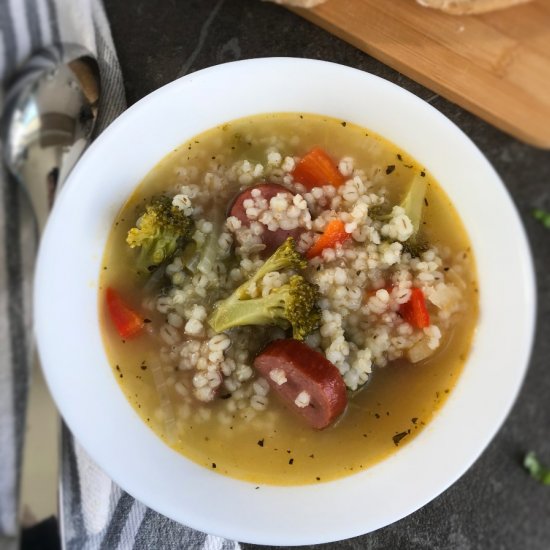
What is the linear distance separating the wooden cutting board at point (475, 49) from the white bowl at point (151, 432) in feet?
0.94

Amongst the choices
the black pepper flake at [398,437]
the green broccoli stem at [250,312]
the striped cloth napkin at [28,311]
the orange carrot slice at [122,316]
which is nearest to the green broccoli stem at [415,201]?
the green broccoli stem at [250,312]

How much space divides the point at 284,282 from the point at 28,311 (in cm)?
66

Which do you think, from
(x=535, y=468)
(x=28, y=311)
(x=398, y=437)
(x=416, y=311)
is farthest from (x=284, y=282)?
(x=535, y=468)

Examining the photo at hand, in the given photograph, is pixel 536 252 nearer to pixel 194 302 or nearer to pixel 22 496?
pixel 194 302

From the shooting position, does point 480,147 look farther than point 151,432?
Yes

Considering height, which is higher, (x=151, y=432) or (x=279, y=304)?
(x=279, y=304)

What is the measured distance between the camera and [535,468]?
1815mm

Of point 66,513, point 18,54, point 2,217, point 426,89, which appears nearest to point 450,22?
point 426,89

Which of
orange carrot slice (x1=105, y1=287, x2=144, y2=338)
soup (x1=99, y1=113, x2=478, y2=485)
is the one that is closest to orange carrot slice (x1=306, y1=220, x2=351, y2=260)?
soup (x1=99, y1=113, x2=478, y2=485)

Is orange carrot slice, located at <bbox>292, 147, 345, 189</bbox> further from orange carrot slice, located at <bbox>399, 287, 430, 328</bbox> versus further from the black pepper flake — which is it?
the black pepper flake

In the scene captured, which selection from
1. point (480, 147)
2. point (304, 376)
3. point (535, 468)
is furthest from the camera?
point (535, 468)

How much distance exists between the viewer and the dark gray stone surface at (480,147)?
1704 millimetres

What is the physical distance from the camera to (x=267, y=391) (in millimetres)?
1472

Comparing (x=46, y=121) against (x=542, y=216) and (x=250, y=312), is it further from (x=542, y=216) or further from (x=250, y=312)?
(x=542, y=216)
